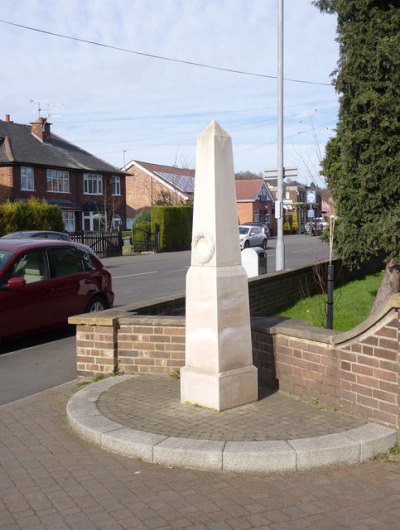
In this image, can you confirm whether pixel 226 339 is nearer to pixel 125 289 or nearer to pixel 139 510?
pixel 139 510

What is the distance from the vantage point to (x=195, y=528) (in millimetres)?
3592

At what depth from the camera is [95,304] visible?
10.6 m

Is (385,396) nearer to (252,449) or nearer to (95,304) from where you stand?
(252,449)

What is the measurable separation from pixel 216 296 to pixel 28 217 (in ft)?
Result: 90.4

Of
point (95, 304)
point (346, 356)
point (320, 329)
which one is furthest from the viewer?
point (95, 304)

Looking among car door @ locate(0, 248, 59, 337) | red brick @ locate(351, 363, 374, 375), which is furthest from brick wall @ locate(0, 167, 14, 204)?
red brick @ locate(351, 363, 374, 375)

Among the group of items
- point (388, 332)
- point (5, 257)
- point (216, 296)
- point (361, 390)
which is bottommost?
point (361, 390)

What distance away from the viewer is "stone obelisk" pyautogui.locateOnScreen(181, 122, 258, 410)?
17.8 feet

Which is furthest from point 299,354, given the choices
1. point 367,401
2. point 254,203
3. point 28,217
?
point 254,203

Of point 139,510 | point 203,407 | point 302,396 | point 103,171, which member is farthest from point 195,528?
point 103,171

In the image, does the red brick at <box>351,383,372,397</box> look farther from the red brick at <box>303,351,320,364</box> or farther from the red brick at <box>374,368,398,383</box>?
the red brick at <box>303,351,320,364</box>

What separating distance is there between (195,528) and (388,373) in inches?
80.1

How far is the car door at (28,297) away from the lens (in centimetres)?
882

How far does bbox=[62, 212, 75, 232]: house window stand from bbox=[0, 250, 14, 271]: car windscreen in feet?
125
